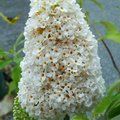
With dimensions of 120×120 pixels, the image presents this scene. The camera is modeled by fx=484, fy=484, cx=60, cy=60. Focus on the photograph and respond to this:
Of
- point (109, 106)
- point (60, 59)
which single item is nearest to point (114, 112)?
point (109, 106)

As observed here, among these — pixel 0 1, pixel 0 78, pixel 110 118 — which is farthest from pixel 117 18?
pixel 110 118

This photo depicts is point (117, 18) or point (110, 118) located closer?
point (110, 118)

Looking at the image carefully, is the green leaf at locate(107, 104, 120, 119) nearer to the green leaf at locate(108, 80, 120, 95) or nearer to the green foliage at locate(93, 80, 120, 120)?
the green foliage at locate(93, 80, 120, 120)

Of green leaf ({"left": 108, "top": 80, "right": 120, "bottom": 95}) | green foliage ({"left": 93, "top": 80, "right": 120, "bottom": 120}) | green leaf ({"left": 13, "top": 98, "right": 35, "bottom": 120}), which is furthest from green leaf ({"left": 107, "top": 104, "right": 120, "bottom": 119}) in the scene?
green leaf ({"left": 13, "top": 98, "right": 35, "bottom": 120})

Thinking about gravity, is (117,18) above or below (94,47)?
below

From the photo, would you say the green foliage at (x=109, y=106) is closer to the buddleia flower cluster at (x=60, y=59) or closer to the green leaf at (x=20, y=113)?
the buddleia flower cluster at (x=60, y=59)

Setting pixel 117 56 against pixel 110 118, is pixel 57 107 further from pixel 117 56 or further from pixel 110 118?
pixel 117 56

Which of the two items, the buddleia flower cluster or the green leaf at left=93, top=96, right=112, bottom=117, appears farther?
the green leaf at left=93, top=96, right=112, bottom=117

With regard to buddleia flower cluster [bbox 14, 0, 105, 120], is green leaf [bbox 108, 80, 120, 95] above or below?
below
